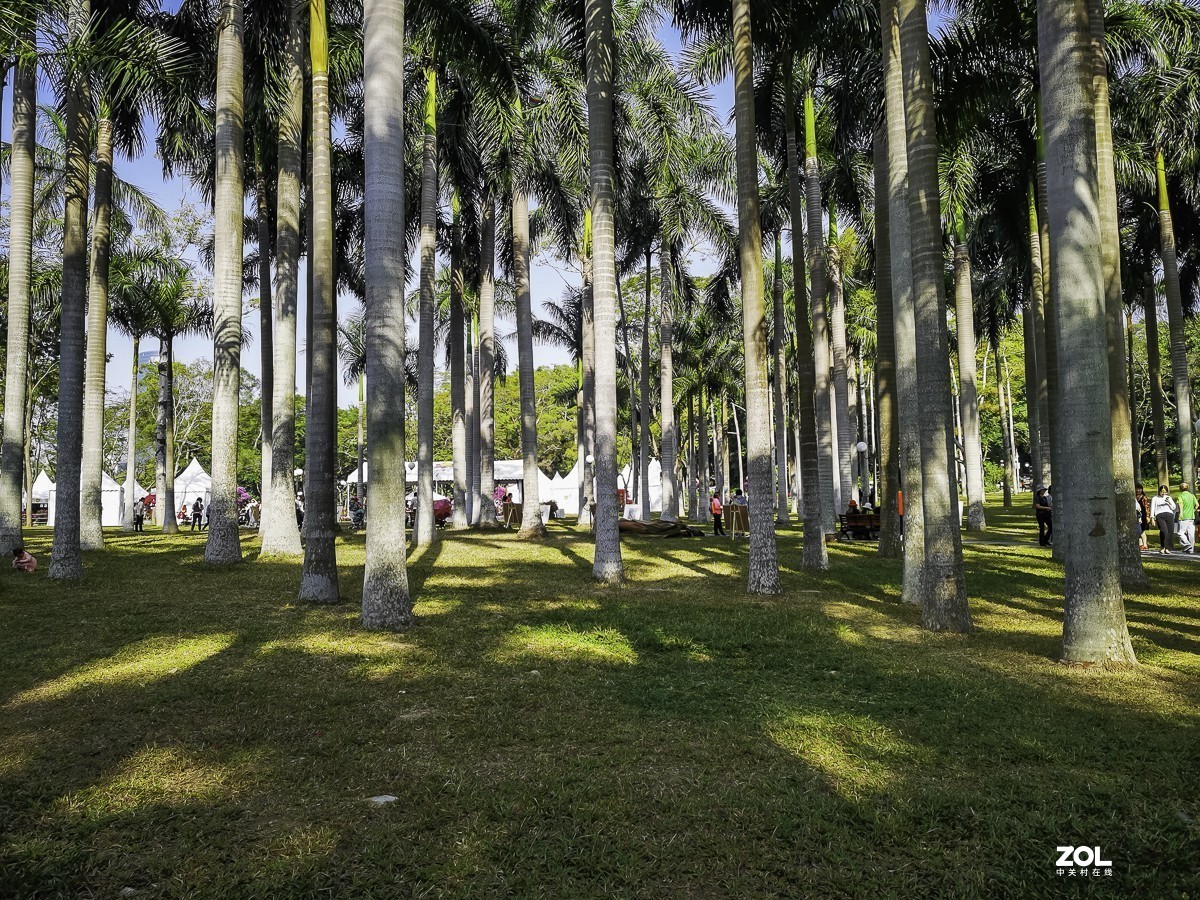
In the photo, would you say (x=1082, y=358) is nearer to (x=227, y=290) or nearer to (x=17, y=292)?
(x=227, y=290)

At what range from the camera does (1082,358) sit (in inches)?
293

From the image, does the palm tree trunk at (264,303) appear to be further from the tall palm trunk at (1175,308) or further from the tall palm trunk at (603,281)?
the tall palm trunk at (1175,308)

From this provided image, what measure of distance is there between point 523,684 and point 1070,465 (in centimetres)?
568

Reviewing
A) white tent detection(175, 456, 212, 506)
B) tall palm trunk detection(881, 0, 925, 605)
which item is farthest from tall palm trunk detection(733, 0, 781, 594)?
white tent detection(175, 456, 212, 506)

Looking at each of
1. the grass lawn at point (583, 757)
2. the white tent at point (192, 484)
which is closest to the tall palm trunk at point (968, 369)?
the grass lawn at point (583, 757)

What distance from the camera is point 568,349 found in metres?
39.5

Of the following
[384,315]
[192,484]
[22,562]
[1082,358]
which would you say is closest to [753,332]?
[1082,358]

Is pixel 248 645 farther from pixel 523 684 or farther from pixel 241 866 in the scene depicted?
pixel 241 866

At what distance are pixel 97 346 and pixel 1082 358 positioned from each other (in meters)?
19.6

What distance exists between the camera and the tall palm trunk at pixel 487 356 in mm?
25625

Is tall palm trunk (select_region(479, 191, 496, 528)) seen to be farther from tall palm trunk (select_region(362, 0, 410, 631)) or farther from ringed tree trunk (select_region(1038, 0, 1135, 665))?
ringed tree trunk (select_region(1038, 0, 1135, 665))

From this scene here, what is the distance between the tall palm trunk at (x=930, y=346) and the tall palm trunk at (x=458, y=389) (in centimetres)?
1746

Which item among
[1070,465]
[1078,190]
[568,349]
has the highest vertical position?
[568,349]

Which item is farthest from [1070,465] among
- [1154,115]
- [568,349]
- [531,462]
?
[568,349]
